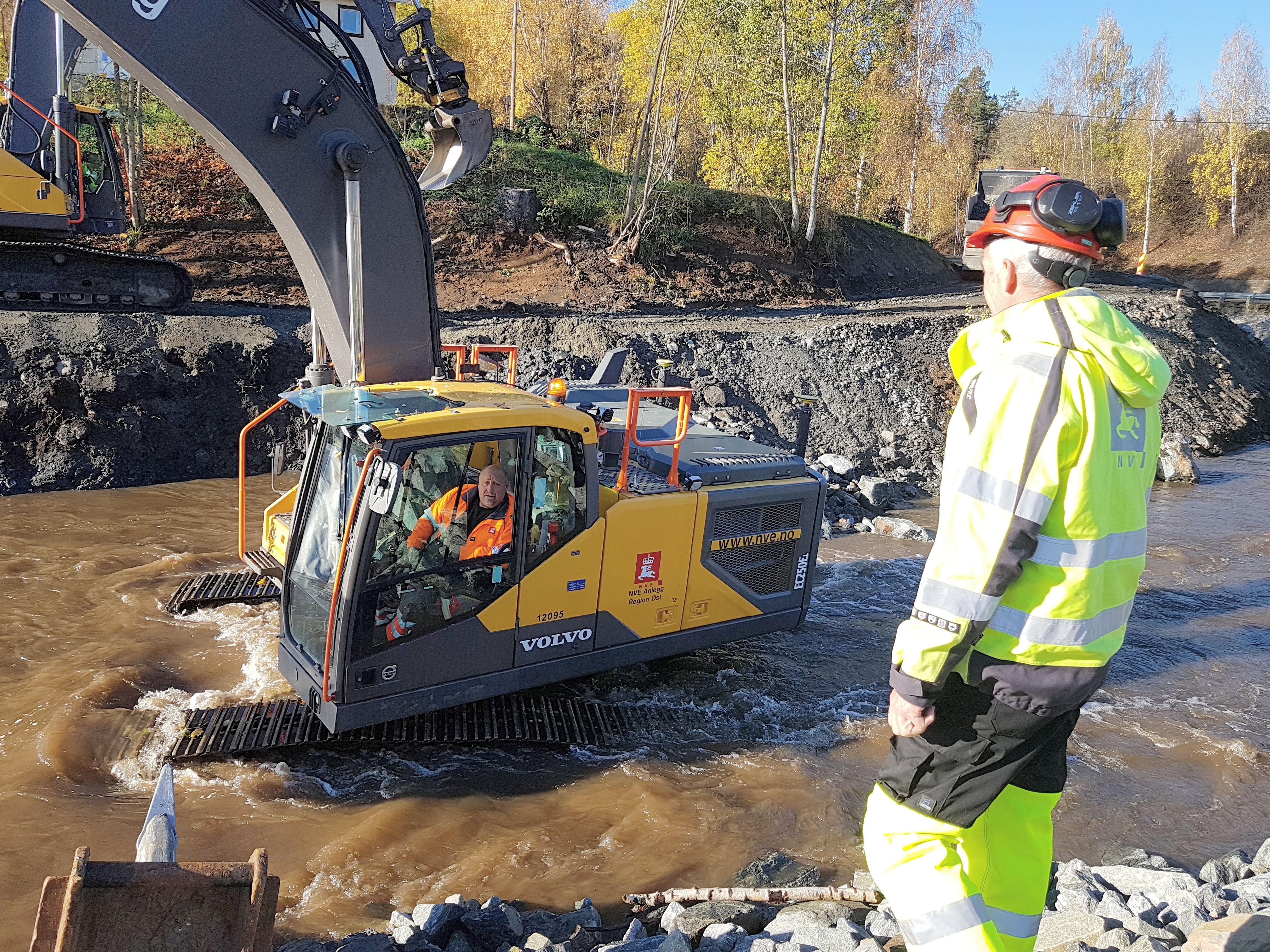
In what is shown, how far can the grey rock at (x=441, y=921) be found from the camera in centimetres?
346

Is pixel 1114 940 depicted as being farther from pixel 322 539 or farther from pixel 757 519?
pixel 322 539

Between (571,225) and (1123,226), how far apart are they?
58.5 feet

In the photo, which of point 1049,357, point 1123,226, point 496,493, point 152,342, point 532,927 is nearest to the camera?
point 1049,357

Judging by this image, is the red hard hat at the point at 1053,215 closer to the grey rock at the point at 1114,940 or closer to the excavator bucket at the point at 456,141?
the grey rock at the point at 1114,940

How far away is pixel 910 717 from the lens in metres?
2.29

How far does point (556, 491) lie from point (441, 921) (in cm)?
227

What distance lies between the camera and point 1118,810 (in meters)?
5.37

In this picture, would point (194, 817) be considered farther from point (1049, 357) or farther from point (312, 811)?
point (1049, 357)

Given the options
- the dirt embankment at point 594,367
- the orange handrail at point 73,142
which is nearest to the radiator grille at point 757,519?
the dirt embankment at point 594,367

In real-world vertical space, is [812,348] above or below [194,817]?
above

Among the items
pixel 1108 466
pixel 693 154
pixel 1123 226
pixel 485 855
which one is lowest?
pixel 485 855

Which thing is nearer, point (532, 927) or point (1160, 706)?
point (532, 927)

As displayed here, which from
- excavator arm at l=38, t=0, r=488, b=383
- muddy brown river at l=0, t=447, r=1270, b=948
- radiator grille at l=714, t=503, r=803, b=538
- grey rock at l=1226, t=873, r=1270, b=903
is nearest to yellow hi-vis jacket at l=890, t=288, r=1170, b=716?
grey rock at l=1226, t=873, r=1270, b=903

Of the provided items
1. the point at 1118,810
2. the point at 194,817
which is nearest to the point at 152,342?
the point at 194,817
